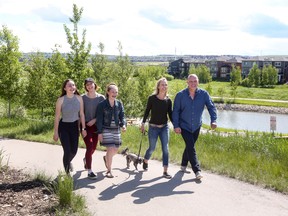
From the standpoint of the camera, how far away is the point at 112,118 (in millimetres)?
7281

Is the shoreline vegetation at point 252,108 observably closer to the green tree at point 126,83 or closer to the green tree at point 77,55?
the green tree at point 126,83

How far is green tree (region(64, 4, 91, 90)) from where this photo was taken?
608 inches

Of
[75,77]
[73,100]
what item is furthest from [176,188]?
[75,77]

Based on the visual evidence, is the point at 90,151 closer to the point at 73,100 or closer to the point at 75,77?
the point at 73,100

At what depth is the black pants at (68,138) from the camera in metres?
6.94

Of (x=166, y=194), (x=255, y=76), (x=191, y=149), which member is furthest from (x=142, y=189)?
(x=255, y=76)

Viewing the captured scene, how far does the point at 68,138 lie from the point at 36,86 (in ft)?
41.2

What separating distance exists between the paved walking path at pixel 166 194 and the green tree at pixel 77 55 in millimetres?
7310

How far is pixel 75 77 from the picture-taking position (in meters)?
15.4

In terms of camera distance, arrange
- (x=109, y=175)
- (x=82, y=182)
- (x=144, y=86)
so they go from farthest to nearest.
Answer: (x=144, y=86)
(x=109, y=175)
(x=82, y=182)

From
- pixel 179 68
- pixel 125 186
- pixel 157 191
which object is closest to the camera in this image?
pixel 157 191

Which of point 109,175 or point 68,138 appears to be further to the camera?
point 109,175

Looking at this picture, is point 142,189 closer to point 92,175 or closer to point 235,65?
point 92,175

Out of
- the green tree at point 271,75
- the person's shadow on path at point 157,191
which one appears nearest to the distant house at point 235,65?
the green tree at point 271,75
